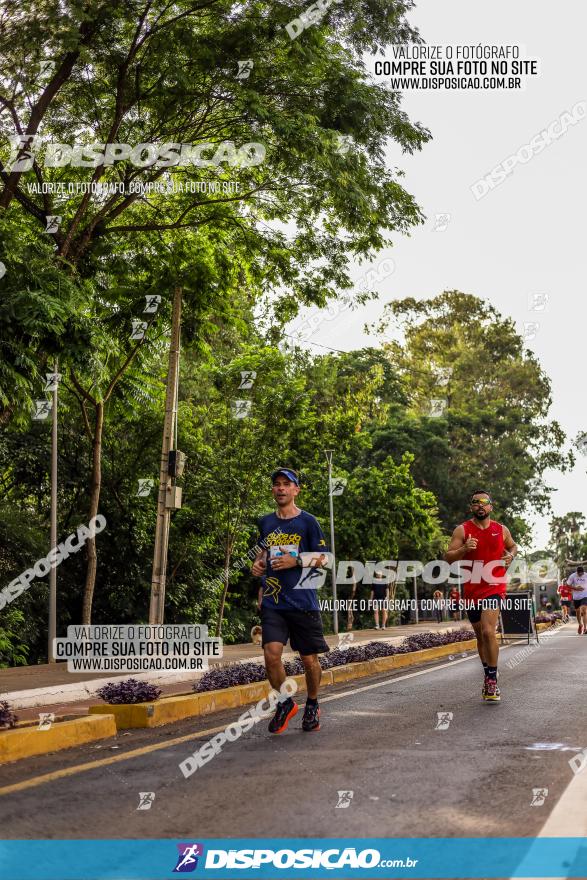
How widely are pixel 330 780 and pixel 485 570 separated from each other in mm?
4103

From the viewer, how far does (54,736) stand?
24.0 ft

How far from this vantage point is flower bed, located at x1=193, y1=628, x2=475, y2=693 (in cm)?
1023

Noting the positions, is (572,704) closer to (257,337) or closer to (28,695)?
(28,695)

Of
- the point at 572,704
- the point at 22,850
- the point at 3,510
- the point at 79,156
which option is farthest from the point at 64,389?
the point at 22,850

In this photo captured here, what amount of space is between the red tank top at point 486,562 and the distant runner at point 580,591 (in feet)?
47.7

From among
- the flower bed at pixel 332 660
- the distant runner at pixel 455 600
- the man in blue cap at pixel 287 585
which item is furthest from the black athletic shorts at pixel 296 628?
the flower bed at pixel 332 660

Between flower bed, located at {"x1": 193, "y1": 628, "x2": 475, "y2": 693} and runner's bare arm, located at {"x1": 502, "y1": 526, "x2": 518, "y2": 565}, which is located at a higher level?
runner's bare arm, located at {"x1": 502, "y1": 526, "x2": 518, "y2": 565}

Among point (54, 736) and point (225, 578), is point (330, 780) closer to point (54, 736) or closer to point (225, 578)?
point (54, 736)

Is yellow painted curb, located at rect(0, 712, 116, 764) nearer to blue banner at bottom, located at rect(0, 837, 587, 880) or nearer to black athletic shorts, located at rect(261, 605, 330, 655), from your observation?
black athletic shorts, located at rect(261, 605, 330, 655)

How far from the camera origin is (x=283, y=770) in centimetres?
610

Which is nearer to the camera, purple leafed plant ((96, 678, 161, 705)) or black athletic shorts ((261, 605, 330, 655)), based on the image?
black athletic shorts ((261, 605, 330, 655))

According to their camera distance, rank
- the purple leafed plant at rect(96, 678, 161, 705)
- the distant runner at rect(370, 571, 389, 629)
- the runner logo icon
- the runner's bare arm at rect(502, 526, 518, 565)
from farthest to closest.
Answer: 1. the distant runner at rect(370, 571, 389, 629)
2. the runner's bare arm at rect(502, 526, 518, 565)
3. the purple leafed plant at rect(96, 678, 161, 705)
4. the runner logo icon

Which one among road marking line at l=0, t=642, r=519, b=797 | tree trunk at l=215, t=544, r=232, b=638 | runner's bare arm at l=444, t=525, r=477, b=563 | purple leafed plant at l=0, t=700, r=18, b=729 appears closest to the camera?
road marking line at l=0, t=642, r=519, b=797

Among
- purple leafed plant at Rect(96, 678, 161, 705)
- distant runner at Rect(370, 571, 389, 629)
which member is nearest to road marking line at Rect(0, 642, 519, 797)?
purple leafed plant at Rect(96, 678, 161, 705)
